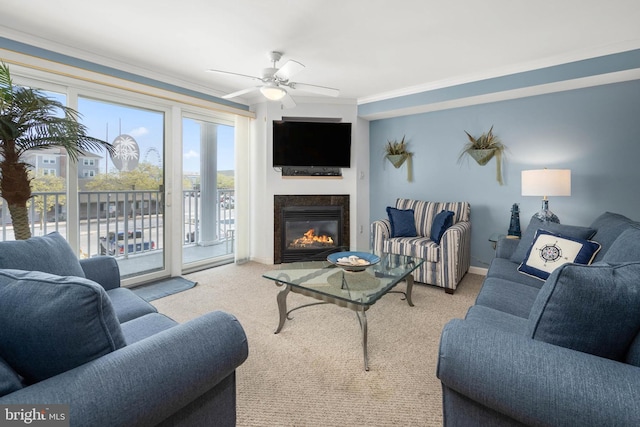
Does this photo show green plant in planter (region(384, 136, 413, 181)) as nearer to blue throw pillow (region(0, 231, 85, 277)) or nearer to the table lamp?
the table lamp

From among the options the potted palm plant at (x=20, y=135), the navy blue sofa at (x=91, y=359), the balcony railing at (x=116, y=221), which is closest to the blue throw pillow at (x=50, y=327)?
the navy blue sofa at (x=91, y=359)

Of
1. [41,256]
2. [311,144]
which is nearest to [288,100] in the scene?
[311,144]

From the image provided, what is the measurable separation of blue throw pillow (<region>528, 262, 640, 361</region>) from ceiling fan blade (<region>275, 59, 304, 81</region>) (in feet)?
7.51

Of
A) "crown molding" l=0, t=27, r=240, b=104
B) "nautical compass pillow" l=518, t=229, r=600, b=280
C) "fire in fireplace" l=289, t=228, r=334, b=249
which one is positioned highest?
"crown molding" l=0, t=27, r=240, b=104

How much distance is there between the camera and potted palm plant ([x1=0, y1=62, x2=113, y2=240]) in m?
2.15

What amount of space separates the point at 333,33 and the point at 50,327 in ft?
8.58

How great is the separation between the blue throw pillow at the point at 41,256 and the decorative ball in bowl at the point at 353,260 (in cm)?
166

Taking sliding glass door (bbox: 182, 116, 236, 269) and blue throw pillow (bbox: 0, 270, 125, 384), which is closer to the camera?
blue throw pillow (bbox: 0, 270, 125, 384)

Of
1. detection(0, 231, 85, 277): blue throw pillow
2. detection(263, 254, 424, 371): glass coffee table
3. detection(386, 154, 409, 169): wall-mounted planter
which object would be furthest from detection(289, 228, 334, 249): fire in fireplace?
detection(0, 231, 85, 277): blue throw pillow

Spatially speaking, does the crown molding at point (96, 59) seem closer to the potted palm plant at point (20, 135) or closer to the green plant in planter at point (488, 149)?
the potted palm plant at point (20, 135)

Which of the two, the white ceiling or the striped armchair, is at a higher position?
the white ceiling

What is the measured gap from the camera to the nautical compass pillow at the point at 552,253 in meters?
2.08

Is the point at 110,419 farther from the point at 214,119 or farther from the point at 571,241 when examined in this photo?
the point at 214,119

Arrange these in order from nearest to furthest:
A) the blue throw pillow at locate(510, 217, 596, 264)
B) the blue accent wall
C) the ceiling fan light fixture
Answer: the blue throw pillow at locate(510, 217, 596, 264), the ceiling fan light fixture, the blue accent wall
